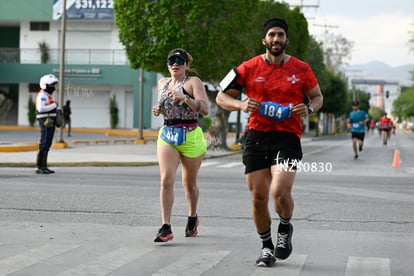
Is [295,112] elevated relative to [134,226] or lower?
elevated


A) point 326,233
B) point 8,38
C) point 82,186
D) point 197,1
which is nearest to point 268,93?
point 326,233

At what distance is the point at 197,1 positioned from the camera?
85.0 feet

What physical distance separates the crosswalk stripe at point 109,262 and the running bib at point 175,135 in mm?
1181

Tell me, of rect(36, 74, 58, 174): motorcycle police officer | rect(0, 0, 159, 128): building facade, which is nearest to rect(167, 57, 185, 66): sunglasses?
rect(36, 74, 58, 174): motorcycle police officer

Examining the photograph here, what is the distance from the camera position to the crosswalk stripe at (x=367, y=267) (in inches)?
250

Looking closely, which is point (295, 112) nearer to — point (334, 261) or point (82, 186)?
point (334, 261)

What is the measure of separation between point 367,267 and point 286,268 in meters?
0.69

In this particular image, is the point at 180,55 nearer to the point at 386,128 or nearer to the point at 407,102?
the point at 386,128

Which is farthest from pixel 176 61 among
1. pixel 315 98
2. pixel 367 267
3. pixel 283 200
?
pixel 367 267

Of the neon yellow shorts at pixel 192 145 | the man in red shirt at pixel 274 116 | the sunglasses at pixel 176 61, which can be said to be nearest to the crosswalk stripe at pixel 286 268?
the man in red shirt at pixel 274 116

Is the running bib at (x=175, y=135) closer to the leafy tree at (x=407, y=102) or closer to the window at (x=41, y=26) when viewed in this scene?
the window at (x=41, y=26)

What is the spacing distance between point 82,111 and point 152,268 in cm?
4658

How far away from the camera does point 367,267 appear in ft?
21.7

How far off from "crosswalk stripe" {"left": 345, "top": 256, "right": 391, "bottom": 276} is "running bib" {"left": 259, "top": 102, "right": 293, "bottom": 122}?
53.9 inches
